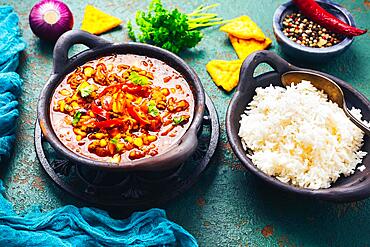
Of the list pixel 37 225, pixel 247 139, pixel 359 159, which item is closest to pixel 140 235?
pixel 37 225

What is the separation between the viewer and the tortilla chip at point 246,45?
3.41 meters

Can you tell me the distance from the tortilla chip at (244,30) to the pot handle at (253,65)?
0.55 m

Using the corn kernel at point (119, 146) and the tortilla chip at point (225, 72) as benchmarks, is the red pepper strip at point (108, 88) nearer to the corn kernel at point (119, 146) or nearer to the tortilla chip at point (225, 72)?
the corn kernel at point (119, 146)

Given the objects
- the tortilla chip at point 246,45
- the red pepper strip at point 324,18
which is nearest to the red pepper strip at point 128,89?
the tortilla chip at point 246,45

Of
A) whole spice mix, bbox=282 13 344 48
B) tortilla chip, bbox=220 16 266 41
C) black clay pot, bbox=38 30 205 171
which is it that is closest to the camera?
black clay pot, bbox=38 30 205 171

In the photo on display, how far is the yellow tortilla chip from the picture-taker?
138 inches

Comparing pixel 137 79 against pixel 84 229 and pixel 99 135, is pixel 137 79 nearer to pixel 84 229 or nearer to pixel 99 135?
pixel 99 135

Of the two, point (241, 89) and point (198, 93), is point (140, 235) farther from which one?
point (241, 89)

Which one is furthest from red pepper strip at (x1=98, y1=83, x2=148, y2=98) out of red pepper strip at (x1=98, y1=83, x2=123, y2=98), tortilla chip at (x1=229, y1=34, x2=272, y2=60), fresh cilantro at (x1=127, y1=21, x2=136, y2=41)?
tortilla chip at (x1=229, y1=34, x2=272, y2=60)

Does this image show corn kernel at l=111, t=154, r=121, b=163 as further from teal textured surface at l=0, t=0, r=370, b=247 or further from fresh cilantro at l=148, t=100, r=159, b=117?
teal textured surface at l=0, t=0, r=370, b=247

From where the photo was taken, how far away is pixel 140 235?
2.54m

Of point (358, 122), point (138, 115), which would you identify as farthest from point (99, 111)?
point (358, 122)

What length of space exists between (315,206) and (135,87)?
3.82ft

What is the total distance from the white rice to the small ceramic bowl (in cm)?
40
